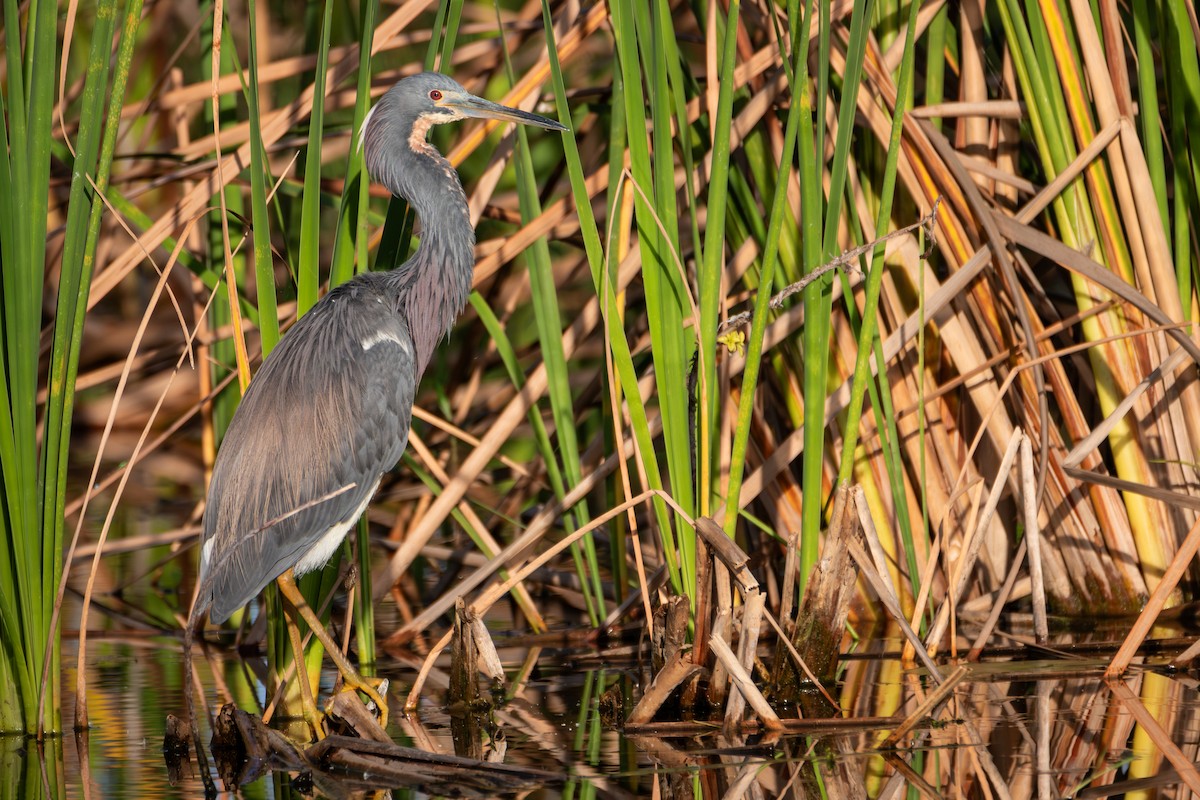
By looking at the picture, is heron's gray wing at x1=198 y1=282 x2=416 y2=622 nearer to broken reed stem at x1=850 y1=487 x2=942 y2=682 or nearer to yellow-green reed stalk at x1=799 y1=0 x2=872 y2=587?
yellow-green reed stalk at x1=799 y1=0 x2=872 y2=587

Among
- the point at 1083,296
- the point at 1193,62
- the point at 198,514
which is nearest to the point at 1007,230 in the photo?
the point at 1083,296

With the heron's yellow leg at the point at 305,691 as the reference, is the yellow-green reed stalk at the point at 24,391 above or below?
above

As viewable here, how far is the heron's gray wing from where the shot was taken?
374cm

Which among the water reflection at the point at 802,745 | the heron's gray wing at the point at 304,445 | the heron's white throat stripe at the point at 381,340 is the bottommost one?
the water reflection at the point at 802,745

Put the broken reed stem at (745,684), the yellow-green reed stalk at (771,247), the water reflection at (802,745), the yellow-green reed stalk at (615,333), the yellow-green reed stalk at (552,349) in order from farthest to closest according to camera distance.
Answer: the yellow-green reed stalk at (552,349) < the yellow-green reed stalk at (615,333) < the yellow-green reed stalk at (771,247) < the broken reed stem at (745,684) < the water reflection at (802,745)

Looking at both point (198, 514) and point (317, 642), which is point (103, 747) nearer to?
point (317, 642)

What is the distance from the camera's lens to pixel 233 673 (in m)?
4.31

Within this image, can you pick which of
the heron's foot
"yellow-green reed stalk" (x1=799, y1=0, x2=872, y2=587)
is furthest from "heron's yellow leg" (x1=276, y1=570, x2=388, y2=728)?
"yellow-green reed stalk" (x1=799, y1=0, x2=872, y2=587)

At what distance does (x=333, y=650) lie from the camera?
362cm

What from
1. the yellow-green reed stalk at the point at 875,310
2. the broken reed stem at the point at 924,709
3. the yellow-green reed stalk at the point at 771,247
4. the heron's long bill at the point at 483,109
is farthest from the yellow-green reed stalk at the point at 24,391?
the broken reed stem at the point at 924,709

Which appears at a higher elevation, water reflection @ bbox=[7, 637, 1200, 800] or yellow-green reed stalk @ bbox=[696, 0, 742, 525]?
yellow-green reed stalk @ bbox=[696, 0, 742, 525]

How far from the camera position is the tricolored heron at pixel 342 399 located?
3738 mm

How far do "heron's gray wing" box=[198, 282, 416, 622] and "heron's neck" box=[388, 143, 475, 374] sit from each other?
Answer: 14 centimetres

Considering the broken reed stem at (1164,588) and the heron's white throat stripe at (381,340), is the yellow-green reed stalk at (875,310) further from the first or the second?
the heron's white throat stripe at (381,340)
